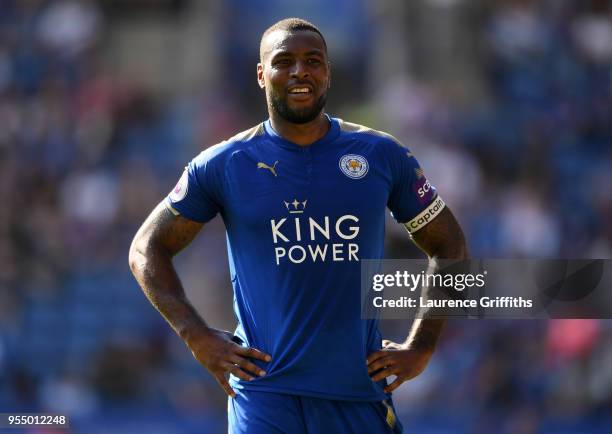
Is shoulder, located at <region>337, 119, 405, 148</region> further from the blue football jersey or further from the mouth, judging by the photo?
the mouth

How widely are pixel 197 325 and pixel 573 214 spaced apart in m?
9.03

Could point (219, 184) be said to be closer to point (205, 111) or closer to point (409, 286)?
point (409, 286)

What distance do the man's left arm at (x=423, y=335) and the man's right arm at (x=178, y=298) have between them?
52 cm

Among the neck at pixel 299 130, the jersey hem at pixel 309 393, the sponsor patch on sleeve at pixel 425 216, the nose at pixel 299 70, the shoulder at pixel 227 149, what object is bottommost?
the jersey hem at pixel 309 393

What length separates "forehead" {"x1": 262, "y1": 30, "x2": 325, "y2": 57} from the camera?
525 centimetres

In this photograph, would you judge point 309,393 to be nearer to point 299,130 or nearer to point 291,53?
point 299,130

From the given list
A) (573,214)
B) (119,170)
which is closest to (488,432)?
(573,214)

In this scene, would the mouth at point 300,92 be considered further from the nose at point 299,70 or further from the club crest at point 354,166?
the club crest at point 354,166

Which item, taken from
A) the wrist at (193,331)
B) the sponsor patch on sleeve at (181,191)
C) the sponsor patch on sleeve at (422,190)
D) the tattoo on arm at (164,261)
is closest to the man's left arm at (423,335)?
the sponsor patch on sleeve at (422,190)

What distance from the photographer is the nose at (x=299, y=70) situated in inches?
205

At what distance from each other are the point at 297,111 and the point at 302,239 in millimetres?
578

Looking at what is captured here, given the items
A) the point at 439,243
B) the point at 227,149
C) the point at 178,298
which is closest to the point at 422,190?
the point at 439,243

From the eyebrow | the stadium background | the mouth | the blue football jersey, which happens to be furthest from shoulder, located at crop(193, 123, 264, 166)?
the stadium background

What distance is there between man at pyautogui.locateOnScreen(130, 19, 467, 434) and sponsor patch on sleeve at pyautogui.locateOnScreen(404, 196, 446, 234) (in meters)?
0.06
